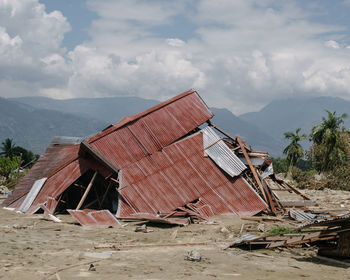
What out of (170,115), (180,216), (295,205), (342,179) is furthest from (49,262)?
(342,179)

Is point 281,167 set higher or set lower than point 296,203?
higher

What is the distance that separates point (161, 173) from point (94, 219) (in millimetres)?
4446

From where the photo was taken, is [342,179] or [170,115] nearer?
[170,115]

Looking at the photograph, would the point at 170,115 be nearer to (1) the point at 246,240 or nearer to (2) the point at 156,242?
(2) the point at 156,242

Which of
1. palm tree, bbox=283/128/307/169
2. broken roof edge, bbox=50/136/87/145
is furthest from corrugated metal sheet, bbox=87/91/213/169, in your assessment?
palm tree, bbox=283/128/307/169

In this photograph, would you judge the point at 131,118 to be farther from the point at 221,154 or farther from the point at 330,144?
the point at 330,144

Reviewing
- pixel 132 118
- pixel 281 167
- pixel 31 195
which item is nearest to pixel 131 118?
pixel 132 118

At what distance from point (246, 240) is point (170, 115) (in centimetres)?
1113

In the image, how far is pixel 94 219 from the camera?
16781 mm

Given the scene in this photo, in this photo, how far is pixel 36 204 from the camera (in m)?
19.4

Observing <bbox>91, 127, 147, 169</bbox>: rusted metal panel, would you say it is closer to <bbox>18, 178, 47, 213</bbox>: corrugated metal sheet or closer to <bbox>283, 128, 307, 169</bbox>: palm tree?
<bbox>18, 178, 47, 213</bbox>: corrugated metal sheet

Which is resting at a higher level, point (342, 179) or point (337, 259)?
point (342, 179)

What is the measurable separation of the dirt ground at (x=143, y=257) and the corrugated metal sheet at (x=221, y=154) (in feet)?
15.2

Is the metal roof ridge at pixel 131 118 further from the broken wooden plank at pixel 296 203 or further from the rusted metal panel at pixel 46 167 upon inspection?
the broken wooden plank at pixel 296 203
